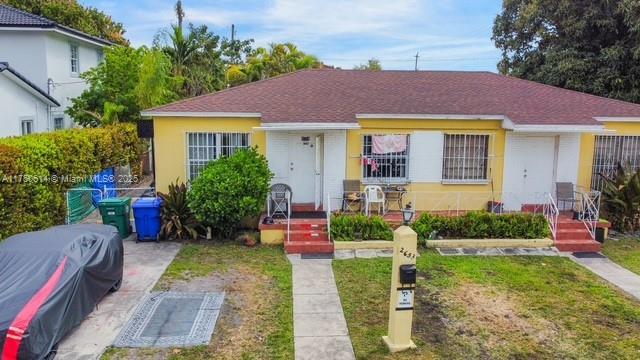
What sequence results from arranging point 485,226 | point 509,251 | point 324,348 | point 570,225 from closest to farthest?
point 324,348 < point 509,251 < point 485,226 < point 570,225

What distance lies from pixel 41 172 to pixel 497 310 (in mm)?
10555

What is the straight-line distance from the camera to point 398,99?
14992mm

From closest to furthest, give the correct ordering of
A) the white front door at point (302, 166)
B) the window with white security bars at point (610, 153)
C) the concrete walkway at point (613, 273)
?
the concrete walkway at point (613, 273) < the white front door at point (302, 166) < the window with white security bars at point (610, 153)

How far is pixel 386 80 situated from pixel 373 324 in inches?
422

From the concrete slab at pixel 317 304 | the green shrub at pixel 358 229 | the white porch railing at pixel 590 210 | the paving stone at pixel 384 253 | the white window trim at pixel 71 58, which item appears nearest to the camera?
the concrete slab at pixel 317 304

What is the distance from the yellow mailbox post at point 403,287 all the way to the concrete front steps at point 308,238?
4.85 m

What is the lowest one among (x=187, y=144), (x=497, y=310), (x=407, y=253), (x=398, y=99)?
(x=497, y=310)

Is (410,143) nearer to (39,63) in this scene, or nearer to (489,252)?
(489,252)

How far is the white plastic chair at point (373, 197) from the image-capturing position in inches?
530

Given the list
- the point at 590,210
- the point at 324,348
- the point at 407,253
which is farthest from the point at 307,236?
the point at 590,210

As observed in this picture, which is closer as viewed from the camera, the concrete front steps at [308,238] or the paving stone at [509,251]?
the concrete front steps at [308,238]

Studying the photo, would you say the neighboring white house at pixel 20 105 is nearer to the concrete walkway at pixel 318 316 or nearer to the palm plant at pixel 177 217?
the palm plant at pixel 177 217

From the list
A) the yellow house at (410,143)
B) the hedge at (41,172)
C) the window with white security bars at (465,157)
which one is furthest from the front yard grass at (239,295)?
the window with white security bars at (465,157)

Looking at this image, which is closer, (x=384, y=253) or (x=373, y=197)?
(x=384, y=253)
